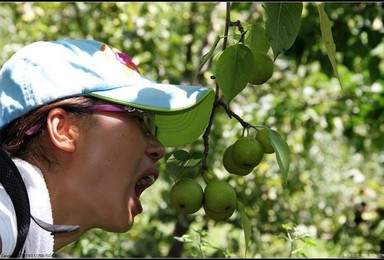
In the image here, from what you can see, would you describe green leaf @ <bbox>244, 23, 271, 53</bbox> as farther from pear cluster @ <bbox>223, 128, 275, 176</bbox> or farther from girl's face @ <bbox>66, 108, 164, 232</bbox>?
girl's face @ <bbox>66, 108, 164, 232</bbox>

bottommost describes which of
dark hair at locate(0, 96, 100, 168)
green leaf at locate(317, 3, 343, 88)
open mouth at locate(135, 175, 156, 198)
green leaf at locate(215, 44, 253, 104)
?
open mouth at locate(135, 175, 156, 198)

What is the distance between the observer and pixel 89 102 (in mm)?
1357

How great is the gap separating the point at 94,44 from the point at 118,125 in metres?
0.19

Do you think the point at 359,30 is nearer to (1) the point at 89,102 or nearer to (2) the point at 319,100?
(2) the point at 319,100

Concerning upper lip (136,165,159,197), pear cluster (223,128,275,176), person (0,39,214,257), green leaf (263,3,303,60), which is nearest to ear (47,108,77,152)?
person (0,39,214,257)

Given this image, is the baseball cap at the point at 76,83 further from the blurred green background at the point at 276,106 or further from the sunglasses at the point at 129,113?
the blurred green background at the point at 276,106

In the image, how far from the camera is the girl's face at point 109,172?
1319 mm


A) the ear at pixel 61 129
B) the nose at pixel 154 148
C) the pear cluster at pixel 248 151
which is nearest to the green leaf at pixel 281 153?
the pear cluster at pixel 248 151

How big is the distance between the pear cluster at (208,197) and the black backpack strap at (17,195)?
285mm

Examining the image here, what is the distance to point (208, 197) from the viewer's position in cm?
129

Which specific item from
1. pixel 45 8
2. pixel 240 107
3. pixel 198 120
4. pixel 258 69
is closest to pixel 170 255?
pixel 240 107

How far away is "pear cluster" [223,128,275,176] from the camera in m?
1.25

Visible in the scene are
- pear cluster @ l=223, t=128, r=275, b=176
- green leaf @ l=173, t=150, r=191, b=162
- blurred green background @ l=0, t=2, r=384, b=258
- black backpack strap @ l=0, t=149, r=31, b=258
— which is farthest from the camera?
blurred green background @ l=0, t=2, r=384, b=258

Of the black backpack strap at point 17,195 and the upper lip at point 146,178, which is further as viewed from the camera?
the upper lip at point 146,178
